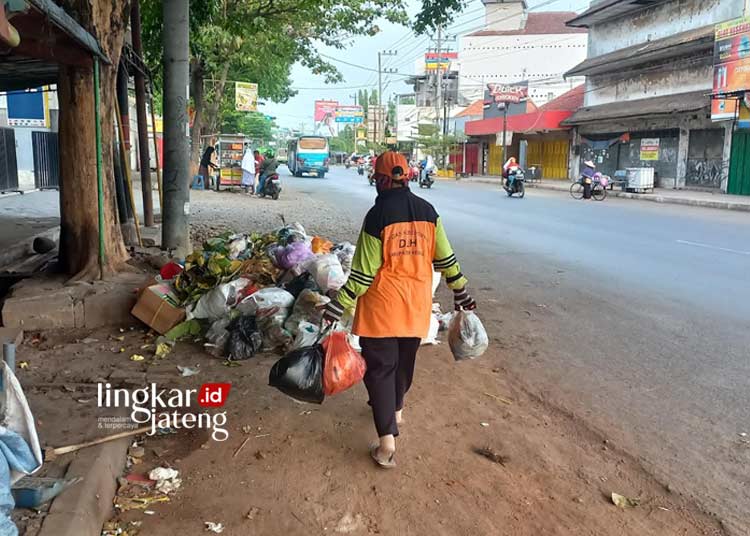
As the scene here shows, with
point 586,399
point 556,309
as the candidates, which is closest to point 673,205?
point 556,309

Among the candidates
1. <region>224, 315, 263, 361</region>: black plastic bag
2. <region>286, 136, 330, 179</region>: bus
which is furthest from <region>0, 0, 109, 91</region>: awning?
<region>286, 136, 330, 179</region>: bus

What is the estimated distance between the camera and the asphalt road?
3908mm

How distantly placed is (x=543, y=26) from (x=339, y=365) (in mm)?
67207

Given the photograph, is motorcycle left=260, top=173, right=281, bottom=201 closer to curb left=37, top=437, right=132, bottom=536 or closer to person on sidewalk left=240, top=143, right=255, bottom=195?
person on sidewalk left=240, top=143, right=255, bottom=195

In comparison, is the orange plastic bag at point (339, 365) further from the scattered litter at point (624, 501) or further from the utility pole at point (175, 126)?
the utility pole at point (175, 126)

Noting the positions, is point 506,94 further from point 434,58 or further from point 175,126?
point 175,126

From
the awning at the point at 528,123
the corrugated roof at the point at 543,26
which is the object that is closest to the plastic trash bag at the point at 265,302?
the awning at the point at 528,123

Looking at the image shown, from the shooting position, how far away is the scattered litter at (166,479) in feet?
11.2

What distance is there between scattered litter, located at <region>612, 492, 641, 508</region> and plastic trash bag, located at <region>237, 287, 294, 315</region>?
3168 millimetres

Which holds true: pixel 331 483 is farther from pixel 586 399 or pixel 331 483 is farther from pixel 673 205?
pixel 673 205

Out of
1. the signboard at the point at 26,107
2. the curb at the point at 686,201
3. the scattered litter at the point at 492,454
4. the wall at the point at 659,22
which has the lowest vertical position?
the scattered litter at the point at 492,454

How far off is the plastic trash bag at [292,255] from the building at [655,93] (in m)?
24.1

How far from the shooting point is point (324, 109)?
101188 mm

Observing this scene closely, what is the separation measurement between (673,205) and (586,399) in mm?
19957
